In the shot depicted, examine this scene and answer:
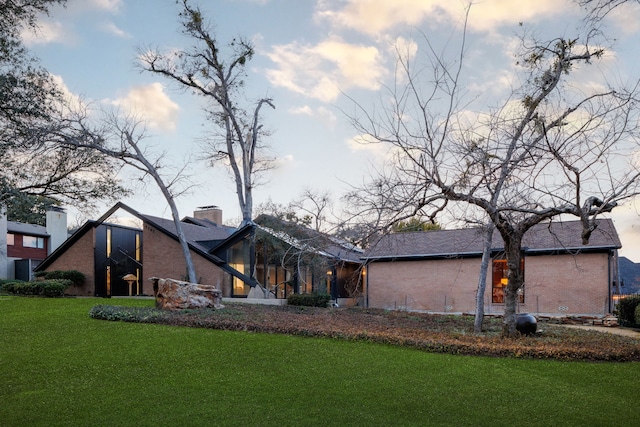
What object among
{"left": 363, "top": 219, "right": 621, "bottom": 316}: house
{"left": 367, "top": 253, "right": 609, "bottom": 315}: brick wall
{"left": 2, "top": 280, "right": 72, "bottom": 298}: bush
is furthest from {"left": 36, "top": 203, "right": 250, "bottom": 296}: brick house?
{"left": 363, "top": 219, "right": 621, "bottom": 316}: house

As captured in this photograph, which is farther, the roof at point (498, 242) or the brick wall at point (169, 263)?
the brick wall at point (169, 263)

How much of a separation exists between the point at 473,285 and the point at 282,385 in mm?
17852

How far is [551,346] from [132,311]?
11.3 metres

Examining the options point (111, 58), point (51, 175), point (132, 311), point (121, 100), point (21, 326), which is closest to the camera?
point (21, 326)

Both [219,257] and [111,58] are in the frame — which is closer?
[111,58]

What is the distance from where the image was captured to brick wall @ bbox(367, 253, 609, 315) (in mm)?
21375

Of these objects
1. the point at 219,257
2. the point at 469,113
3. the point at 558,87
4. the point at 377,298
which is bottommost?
the point at 377,298

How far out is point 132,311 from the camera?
15023 mm

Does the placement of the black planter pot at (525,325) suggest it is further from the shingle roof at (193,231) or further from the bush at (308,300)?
the shingle roof at (193,231)

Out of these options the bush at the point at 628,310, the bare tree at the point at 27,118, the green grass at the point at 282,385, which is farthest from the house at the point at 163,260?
the green grass at the point at 282,385

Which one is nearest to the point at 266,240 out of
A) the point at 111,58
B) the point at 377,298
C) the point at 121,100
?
the point at 377,298

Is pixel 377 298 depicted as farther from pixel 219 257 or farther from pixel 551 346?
pixel 551 346

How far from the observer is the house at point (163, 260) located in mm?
24125

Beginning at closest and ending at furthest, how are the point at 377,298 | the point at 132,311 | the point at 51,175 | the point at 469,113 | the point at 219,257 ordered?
the point at 469,113
the point at 132,311
the point at 51,175
the point at 219,257
the point at 377,298
